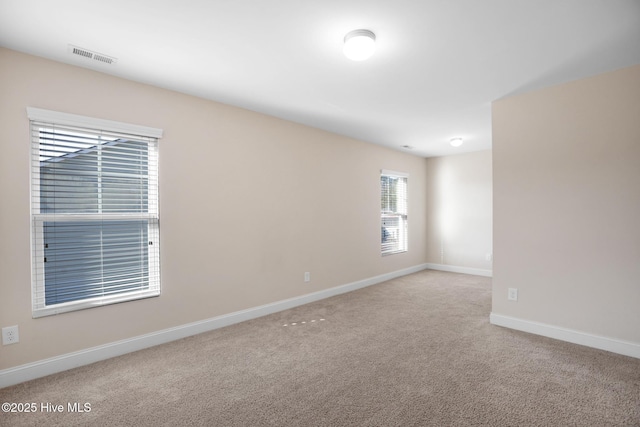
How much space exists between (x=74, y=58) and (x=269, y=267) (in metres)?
2.74

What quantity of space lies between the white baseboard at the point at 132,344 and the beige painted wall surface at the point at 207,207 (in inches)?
2.2

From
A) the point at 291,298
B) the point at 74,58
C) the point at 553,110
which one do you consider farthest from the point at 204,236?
the point at 553,110

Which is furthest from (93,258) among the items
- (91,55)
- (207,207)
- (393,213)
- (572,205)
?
(393,213)

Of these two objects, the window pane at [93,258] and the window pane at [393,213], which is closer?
the window pane at [93,258]

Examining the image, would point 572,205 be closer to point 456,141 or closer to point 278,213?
point 456,141

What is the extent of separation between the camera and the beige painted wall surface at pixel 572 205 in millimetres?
2699

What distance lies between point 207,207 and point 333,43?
2.09 meters

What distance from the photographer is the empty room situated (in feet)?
6.58

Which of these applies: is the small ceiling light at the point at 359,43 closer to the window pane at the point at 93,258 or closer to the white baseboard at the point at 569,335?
the window pane at the point at 93,258

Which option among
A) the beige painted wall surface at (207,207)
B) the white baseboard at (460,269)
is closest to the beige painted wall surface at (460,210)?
the white baseboard at (460,269)

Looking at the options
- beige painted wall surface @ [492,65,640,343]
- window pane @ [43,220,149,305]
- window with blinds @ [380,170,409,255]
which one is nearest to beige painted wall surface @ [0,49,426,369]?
window pane @ [43,220,149,305]

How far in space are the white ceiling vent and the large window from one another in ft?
1.62

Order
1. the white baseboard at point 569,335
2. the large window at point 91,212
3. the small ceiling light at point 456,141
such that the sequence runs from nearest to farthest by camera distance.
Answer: the large window at point 91,212, the white baseboard at point 569,335, the small ceiling light at point 456,141

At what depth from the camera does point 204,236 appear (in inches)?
131
